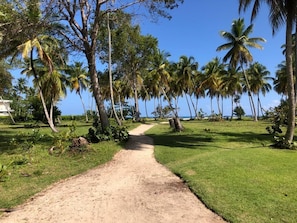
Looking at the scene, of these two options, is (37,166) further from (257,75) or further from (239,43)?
(257,75)

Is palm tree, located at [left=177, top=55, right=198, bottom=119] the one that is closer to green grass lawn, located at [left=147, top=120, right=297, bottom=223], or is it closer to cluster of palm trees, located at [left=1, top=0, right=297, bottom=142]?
cluster of palm trees, located at [left=1, top=0, right=297, bottom=142]

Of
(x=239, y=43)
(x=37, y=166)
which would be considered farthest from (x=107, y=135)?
(x=239, y=43)

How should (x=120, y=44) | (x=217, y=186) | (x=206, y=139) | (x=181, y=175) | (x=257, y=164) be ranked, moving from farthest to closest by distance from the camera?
(x=120, y=44) → (x=206, y=139) → (x=257, y=164) → (x=181, y=175) → (x=217, y=186)

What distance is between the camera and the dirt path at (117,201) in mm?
5891

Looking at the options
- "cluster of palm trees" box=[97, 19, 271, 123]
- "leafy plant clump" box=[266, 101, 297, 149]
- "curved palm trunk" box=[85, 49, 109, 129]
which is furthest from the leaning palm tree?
"curved palm trunk" box=[85, 49, 109, 129]

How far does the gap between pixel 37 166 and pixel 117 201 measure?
4.92 meters

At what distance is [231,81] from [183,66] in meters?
8.20

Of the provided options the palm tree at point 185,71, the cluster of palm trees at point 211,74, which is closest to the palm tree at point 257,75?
the cluster of palm trees at point 211,74

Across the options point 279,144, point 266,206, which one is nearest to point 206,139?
point 279,144

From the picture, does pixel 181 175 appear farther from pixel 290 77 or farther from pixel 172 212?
pixel 290 77

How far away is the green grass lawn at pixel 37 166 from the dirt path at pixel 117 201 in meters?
0.46

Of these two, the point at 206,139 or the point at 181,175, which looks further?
the point at 206,139

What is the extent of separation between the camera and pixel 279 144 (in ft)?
47.1

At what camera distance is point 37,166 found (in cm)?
1055
